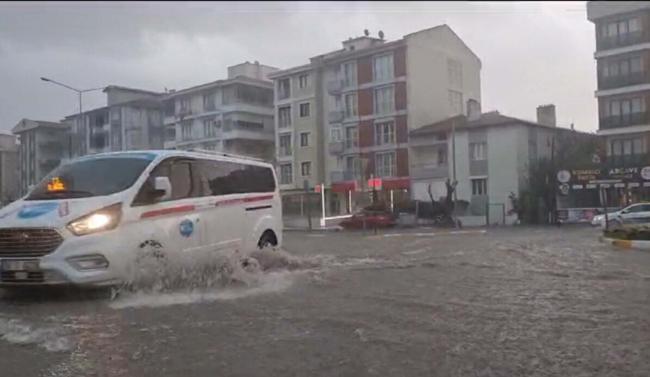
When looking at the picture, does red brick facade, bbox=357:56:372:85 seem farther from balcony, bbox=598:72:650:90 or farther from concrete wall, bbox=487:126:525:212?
balcony, bbox=598:72:650:90

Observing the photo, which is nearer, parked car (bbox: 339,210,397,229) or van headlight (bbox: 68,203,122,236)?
van headlight (bbox: 68,203,122,236)

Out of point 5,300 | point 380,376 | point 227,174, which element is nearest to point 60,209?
point 5,300

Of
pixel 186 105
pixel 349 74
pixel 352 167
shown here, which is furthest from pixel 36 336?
pixel 349 74

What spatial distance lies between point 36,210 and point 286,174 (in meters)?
53.0

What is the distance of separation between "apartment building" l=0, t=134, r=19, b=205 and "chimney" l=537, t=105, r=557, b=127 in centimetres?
4380

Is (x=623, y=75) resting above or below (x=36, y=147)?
above

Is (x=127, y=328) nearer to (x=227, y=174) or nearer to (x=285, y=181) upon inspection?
(x=227, y=174)

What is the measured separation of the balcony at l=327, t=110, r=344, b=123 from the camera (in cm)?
5712

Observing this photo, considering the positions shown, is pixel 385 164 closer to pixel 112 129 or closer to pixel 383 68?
pixel 383 68

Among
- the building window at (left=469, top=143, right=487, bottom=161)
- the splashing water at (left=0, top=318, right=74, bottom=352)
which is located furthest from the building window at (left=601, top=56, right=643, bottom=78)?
the splashing water at (left=0, top=318, right=74, bottom=352)

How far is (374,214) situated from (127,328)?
34192 mm

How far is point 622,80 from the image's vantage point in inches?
1907

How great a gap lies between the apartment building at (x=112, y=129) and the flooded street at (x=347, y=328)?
26.6 ft

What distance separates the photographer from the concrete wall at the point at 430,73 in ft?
175
